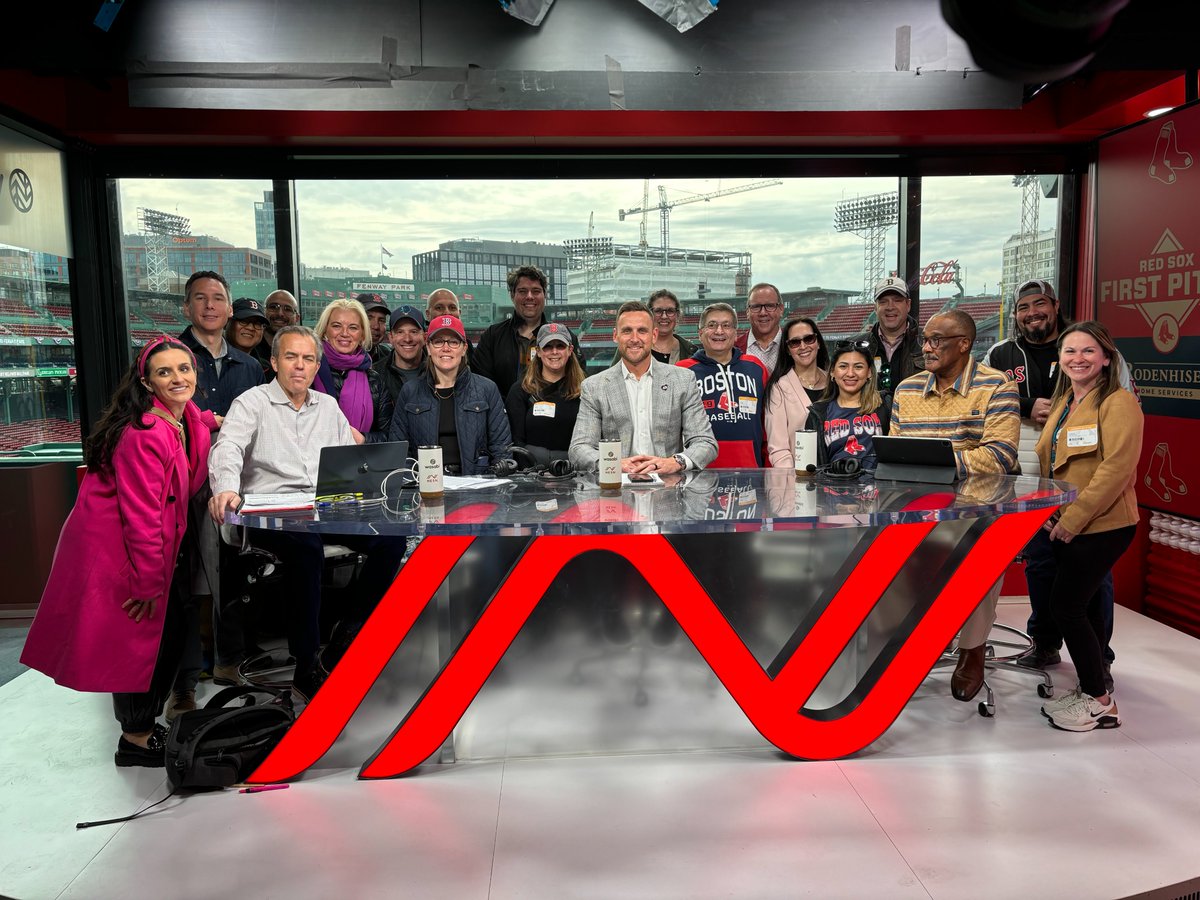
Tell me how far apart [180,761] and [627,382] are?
2.31 m

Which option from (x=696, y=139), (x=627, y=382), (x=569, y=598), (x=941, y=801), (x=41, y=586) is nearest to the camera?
(x=941, y=801)

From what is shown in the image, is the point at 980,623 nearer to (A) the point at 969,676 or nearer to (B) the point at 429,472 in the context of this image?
(A) the point at 969,676

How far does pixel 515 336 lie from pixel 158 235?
2.51 m

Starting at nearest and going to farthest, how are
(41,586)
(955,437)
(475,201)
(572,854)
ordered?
(572,854)
(955,437)
(41,586)
(475,201)

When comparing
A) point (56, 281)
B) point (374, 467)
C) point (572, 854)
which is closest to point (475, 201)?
point (56, 281)

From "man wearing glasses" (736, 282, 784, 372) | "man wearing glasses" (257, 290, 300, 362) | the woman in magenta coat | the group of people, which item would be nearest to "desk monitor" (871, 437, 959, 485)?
the group of people

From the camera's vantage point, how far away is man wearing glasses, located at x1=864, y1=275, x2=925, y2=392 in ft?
15.7

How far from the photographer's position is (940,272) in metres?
5.73

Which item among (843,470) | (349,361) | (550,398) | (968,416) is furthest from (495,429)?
(968,416)

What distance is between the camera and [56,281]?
197 inches

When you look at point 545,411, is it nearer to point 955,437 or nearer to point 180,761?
point 955,437

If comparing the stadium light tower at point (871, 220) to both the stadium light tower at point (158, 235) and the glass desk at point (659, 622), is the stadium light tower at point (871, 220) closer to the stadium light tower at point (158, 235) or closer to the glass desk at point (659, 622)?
the glass desk at point (659, 622)

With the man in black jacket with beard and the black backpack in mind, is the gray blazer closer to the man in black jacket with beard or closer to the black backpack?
the man in black jacket with beard

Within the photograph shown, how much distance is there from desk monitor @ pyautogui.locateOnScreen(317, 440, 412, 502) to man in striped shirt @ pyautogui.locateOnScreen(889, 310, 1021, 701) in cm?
222
